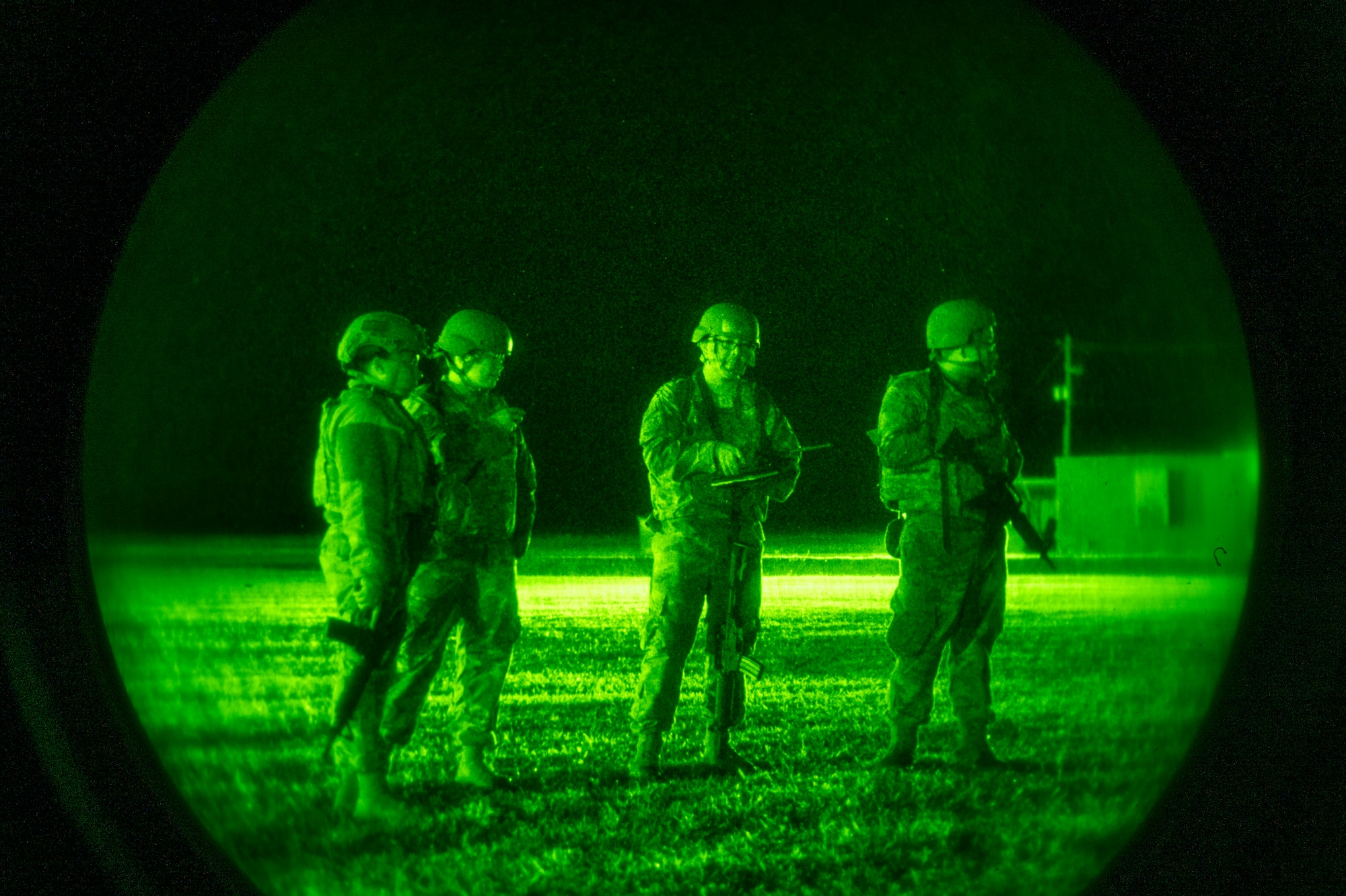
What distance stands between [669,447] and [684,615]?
16.4 inches

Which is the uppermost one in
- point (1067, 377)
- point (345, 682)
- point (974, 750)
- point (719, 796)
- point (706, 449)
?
point (1067, 377)

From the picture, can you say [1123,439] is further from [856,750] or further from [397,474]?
[397,474]

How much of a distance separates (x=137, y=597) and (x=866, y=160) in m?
1.48

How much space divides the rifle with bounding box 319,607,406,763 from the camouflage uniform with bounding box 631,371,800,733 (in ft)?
1.96

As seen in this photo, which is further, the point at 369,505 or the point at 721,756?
the point at 721,756

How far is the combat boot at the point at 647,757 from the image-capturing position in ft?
8.24

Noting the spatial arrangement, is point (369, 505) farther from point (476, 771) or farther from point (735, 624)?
point (735, 624)

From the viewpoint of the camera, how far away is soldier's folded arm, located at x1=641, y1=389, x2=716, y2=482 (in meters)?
2.47

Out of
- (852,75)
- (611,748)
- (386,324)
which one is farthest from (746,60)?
(611,748)

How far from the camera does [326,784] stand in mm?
2207

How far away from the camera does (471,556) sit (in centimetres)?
264

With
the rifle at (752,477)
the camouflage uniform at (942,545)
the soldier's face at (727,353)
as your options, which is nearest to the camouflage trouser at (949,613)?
the camouflage uniform at (942,545)

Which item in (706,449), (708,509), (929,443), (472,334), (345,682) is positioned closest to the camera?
(345,682)

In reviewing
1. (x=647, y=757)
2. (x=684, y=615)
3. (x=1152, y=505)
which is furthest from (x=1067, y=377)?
(x=647, y=757)
